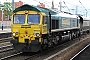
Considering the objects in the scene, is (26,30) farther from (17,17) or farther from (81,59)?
(81,59)

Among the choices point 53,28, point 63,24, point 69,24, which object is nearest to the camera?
point 53,28

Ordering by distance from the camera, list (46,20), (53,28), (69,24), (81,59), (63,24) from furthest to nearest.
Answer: (69,24), (63,24), (53,28), (46,20), (81,59)

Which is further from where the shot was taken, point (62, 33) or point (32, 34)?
point (62, 33)

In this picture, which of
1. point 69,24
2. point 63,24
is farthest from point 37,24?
point 69,24

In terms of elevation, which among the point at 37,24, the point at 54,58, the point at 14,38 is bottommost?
the point at 54,58

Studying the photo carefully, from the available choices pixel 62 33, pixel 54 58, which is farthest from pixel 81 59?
pixel 62 33

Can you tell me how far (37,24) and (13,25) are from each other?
175 centimetres

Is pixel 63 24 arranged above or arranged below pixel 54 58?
above

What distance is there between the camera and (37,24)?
14.6 meters

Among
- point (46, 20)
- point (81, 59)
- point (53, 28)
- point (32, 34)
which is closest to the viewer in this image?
point (81, 59)

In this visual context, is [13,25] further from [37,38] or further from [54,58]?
[54,58]

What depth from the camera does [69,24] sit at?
75.5ft

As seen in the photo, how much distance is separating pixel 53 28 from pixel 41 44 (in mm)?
3035

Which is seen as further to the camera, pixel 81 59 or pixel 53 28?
pixel 53 28
